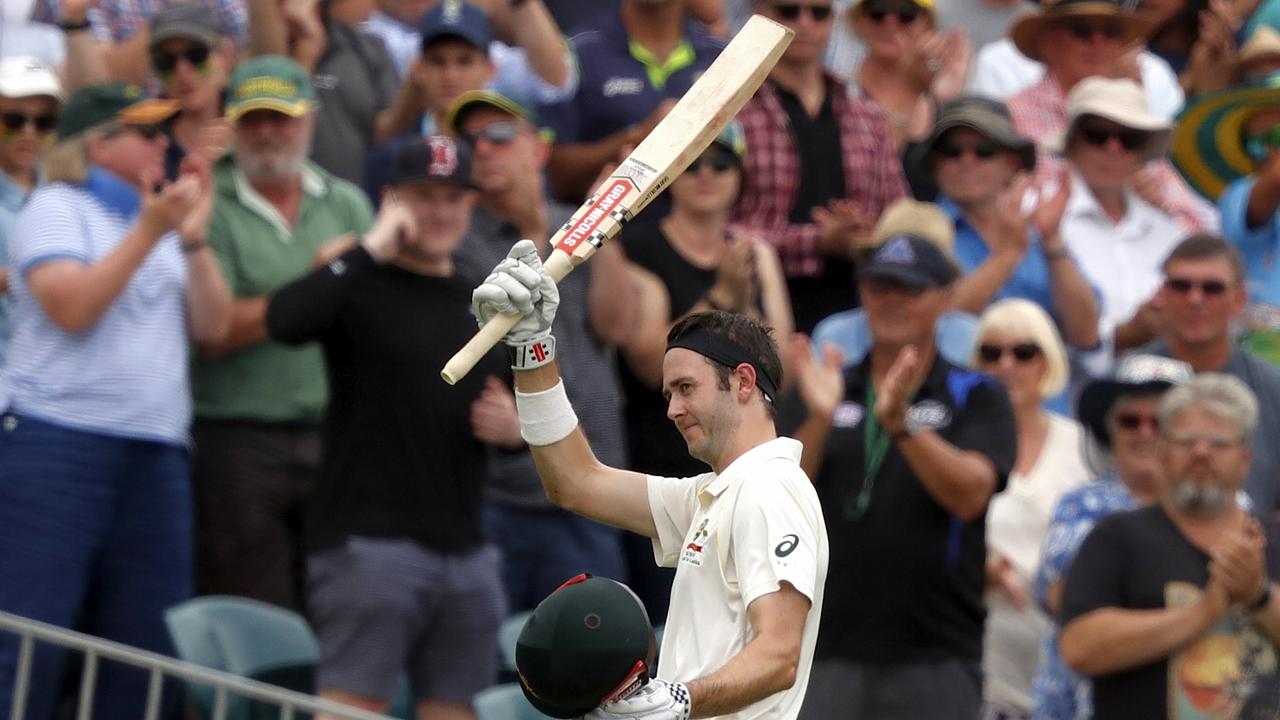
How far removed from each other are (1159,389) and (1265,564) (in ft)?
3.27

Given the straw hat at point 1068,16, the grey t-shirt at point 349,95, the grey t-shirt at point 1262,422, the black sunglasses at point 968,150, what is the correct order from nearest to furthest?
the grey t-shirt at point 1262,422 → the grey t-shirt at point 349,95 → the black sunglasses at point 968,150 → the straw hat at point 1068,16

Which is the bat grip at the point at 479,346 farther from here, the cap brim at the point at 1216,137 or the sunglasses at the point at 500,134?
the cap brim at the point at 1216,137

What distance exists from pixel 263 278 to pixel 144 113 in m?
0.80

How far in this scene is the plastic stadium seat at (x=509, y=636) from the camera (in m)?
7.37

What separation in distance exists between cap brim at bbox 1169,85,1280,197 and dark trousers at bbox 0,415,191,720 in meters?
5.69

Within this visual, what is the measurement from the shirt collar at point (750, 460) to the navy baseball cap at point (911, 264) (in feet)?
9.38

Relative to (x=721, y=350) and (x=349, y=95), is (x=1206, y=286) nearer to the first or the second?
(x=349, y=95)

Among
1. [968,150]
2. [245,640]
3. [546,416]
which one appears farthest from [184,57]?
[546,416]

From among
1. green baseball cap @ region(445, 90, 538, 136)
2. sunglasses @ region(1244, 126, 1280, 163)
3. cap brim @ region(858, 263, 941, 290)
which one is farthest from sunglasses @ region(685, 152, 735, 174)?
sunglasses @ region(1244, 126, 1280, 163)

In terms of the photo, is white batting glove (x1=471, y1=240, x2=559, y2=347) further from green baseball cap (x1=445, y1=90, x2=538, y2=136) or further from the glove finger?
green baseball cap (x1=445, y1=90, x2=538, y2=136)

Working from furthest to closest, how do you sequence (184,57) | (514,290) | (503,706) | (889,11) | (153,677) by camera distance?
(889,11)
(184,57)
(503,706)
(153,677)
(514,290)

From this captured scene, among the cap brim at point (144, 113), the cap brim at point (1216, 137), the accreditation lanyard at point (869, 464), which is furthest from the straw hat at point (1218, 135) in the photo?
the cap brim at point (144, 113)

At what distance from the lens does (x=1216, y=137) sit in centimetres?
1070

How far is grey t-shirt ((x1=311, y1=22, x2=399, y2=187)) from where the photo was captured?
30.3 ft
